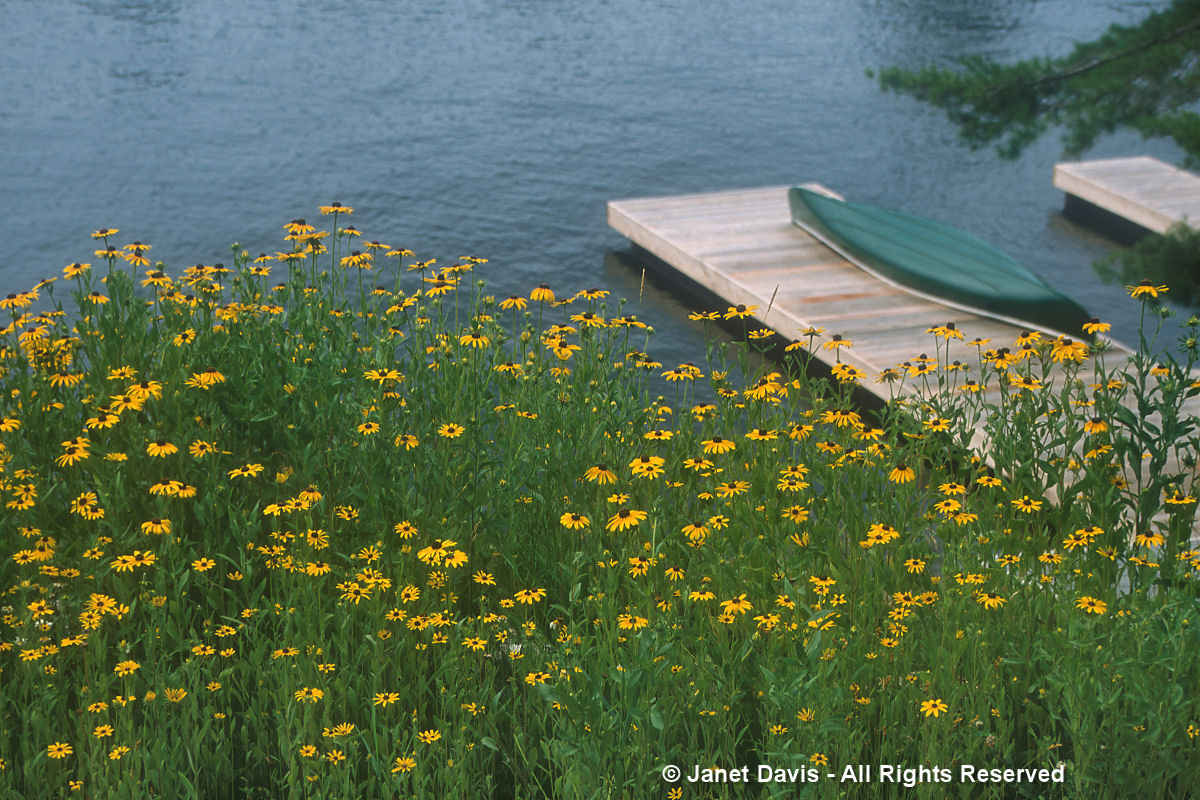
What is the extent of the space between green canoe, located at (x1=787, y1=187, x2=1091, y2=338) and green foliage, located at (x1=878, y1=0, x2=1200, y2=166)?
3.32 meters

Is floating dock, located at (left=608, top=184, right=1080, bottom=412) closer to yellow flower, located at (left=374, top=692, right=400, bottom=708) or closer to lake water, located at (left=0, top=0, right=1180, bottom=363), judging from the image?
lake water, located at (left=0, top=0, right=1180, bottom=363)

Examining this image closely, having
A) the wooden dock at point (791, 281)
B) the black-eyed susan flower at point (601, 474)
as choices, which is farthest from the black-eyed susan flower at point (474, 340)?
the wooden dock at point (791, 281)

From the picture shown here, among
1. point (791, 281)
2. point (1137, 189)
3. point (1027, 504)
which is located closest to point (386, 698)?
point (1027, 504)

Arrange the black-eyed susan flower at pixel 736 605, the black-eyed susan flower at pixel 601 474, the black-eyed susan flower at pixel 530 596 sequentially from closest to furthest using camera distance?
the black-eyed susan flower at pixel 736 605
the black-eyed susan flower at pixel 530 596
the black-eyed susan flower at pixel 601 474

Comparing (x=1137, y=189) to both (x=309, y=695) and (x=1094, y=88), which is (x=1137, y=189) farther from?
(x=309, y=695)

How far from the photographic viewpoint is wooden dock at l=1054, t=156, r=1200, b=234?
11.9 m

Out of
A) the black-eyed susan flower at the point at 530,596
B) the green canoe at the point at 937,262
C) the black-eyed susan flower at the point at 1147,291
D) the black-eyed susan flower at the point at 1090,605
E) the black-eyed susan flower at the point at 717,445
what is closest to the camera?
the black-eyed susan flower at the point at 1090,605

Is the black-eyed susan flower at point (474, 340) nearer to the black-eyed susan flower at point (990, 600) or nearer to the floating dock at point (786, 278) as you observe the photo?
the black-eyed susan flower at point (990, 600)

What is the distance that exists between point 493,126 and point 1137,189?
781 cm

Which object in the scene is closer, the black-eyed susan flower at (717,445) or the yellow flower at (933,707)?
the yellow flower at (933,707)

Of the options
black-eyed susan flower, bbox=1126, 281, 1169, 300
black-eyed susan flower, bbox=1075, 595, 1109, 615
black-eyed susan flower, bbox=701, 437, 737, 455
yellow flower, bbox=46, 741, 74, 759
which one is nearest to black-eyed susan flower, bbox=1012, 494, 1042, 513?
black-eyed susan flower, bbox=1075, 595, 1109, 615

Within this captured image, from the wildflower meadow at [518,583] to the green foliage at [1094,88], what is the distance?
911 millimetres

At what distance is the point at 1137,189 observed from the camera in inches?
488

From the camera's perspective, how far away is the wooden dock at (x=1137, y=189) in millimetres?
11852
